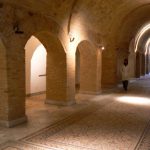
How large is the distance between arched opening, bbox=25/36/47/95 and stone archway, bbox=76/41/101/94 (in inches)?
87.0

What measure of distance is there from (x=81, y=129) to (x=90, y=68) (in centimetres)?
691

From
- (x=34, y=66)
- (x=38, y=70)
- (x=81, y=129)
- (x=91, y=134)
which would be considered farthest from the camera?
(x=38, y=70)

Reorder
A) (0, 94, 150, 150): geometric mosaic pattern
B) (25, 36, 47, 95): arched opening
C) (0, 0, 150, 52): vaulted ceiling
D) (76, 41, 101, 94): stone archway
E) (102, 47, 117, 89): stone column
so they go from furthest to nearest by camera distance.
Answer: (102, 47, 117, 89): stone column, (76, 41, 101, 94): stone archway, (25, 36, 47, 95): arched opening, (0, 0, 150, 52): vaulted ceiling, (0, 94, 150, 150): geometric mosaic pattern

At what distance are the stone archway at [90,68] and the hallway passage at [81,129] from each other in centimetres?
335

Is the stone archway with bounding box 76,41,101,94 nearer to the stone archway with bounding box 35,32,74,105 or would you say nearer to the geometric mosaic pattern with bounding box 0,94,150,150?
the stone archway with bounding box 35,32,74,105

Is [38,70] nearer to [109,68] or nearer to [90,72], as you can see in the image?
[90,72]

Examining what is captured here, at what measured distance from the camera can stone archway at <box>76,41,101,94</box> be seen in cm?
1300

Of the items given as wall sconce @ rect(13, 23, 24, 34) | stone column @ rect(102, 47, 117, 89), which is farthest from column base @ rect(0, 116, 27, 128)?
stone column @ rect(102, 47, 117, 89)

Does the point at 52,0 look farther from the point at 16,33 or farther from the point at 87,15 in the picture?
the point at 87,15

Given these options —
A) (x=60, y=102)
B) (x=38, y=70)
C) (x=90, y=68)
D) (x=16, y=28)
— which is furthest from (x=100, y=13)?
(x=16, y=28)

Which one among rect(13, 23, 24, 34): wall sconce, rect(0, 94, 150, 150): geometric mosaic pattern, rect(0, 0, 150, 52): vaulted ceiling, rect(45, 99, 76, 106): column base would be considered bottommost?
rect(0, 94, 150, 150): geometric mosaic pattern

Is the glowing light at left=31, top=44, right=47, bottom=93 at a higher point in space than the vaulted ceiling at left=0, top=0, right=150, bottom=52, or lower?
lower

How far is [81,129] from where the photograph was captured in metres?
6.55

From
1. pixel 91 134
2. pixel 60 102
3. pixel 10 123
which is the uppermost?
pixel 60 102
